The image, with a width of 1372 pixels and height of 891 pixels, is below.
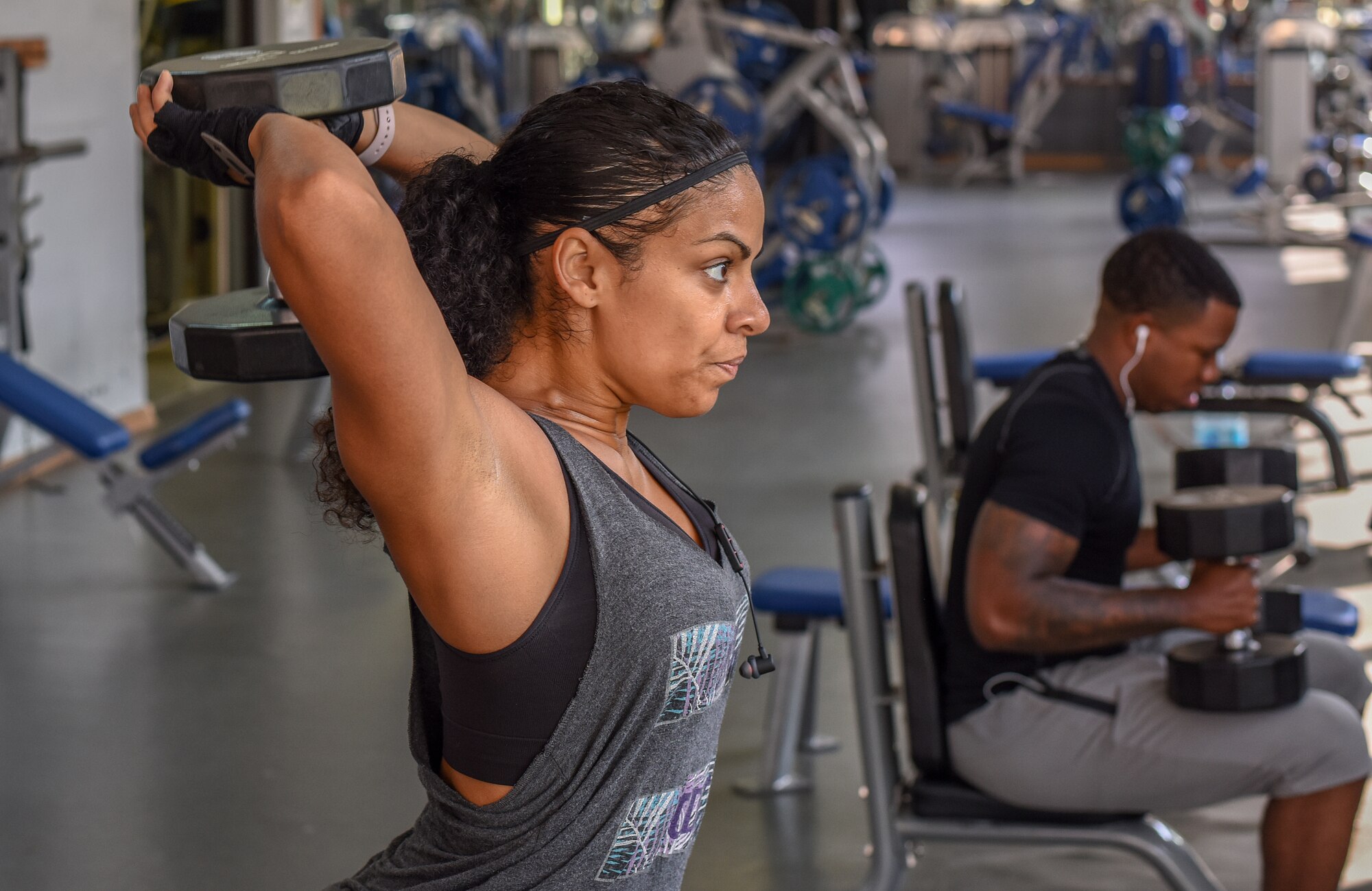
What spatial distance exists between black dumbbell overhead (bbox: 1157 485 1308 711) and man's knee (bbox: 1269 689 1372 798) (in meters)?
0.04

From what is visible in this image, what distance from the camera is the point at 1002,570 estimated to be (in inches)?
78.7

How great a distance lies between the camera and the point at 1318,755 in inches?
77.6

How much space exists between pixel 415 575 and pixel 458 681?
102mm

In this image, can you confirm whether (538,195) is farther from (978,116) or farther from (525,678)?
(978,116)

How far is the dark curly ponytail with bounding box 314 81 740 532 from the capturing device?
0.98 meters

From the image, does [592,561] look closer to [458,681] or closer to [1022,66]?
[458,681]

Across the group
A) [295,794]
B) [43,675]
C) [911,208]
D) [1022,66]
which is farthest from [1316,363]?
[1022,66]

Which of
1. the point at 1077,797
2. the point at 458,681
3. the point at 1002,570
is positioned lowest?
the point at 1077,797

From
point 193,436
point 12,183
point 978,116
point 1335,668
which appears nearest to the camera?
point 1335,668

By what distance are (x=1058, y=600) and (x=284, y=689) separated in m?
1.86

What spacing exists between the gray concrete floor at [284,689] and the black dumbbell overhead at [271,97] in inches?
66.0

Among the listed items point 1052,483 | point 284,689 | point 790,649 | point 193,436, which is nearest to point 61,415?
point 193,436

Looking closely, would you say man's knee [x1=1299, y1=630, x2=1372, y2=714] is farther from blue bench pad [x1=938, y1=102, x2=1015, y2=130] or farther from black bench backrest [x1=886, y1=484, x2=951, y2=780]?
blue bench pad [x1=938, y1=102, x2=1015, y2=130]

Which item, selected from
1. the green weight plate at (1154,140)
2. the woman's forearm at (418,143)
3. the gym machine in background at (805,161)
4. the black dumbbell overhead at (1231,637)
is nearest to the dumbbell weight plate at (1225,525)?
the black dumbbell overhead at (1231,637)
